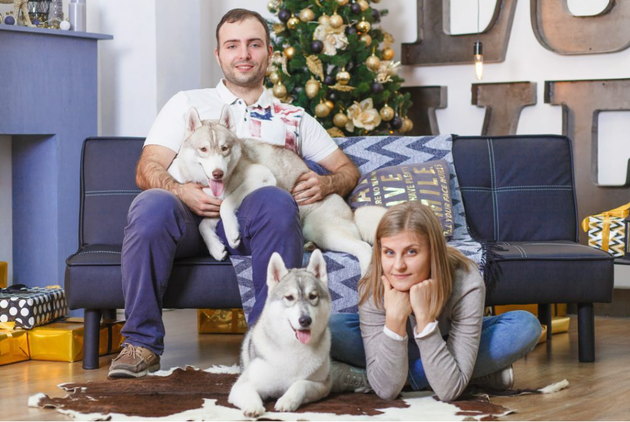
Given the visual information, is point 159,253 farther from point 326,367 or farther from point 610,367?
point 610,367

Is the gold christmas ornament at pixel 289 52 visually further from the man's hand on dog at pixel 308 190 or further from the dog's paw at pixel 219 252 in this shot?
the dog's paw at pixel 219 252

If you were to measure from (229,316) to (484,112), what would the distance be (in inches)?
83.4

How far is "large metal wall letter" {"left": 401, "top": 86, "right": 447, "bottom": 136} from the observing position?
5227mm

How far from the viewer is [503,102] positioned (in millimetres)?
5000

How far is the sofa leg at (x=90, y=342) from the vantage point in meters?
3.07

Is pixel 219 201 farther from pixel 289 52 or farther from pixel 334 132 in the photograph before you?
pixel 289 52

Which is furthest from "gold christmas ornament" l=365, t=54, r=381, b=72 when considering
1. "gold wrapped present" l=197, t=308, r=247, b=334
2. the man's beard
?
"gold wrapped present" l=197, t=308, r=247, b=334

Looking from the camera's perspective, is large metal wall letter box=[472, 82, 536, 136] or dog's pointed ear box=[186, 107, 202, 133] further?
large metal wall letter box=[472, 82, 536, 136]

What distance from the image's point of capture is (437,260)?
7.70ft

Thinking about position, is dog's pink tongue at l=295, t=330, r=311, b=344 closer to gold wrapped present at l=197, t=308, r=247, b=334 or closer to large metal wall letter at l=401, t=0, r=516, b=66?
gold wrapped present at l=197, t=308, r=247, b=334

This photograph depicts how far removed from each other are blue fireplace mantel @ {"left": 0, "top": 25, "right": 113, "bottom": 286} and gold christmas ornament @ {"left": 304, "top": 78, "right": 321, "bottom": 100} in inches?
43.0

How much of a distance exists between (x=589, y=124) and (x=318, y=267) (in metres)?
2.83

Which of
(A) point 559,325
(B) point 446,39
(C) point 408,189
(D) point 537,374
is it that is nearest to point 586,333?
(D) point 537,374

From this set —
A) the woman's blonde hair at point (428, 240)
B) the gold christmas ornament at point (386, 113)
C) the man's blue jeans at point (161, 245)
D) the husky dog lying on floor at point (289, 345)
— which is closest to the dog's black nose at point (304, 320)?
the husky dog lying on floor at point (289, 345)
